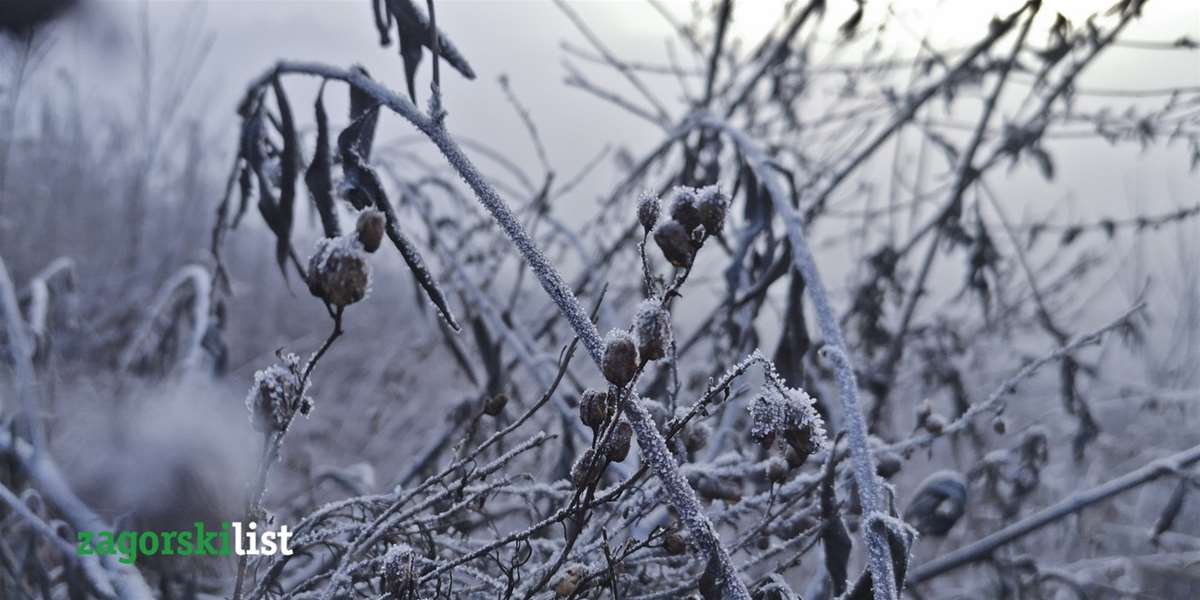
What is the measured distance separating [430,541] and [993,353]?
3681 mm

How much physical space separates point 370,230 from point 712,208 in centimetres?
23

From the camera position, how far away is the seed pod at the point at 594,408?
21.5 inches

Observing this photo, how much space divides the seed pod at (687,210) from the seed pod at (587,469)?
0.56 feet

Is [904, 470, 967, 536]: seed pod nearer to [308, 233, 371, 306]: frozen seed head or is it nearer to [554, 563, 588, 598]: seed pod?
[554, 563, 588, 598]: seed pod

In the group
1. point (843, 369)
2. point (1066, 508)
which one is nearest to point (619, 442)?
point (843, 369)

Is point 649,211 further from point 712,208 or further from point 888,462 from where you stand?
point 888,462

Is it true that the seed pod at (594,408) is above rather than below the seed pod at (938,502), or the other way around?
above

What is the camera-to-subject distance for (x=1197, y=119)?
5.78 ft

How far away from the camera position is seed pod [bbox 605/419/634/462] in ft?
1.80

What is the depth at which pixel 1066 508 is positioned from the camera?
0.93 metres

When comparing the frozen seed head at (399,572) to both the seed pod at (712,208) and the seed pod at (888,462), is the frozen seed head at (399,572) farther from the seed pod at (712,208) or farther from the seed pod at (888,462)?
the seed pod at (888,462)

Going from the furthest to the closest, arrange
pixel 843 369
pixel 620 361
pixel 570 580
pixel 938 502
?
1. pixel 938 502
2. pixel 843 369
3. pixel 570 580
4. pixel 620 361

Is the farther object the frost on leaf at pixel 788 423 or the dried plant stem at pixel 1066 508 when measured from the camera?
the dried plant stem at pixel 1066 508

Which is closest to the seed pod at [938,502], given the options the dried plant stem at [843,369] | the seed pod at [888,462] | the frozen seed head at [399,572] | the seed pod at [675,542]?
the seed pod at [888,462]
